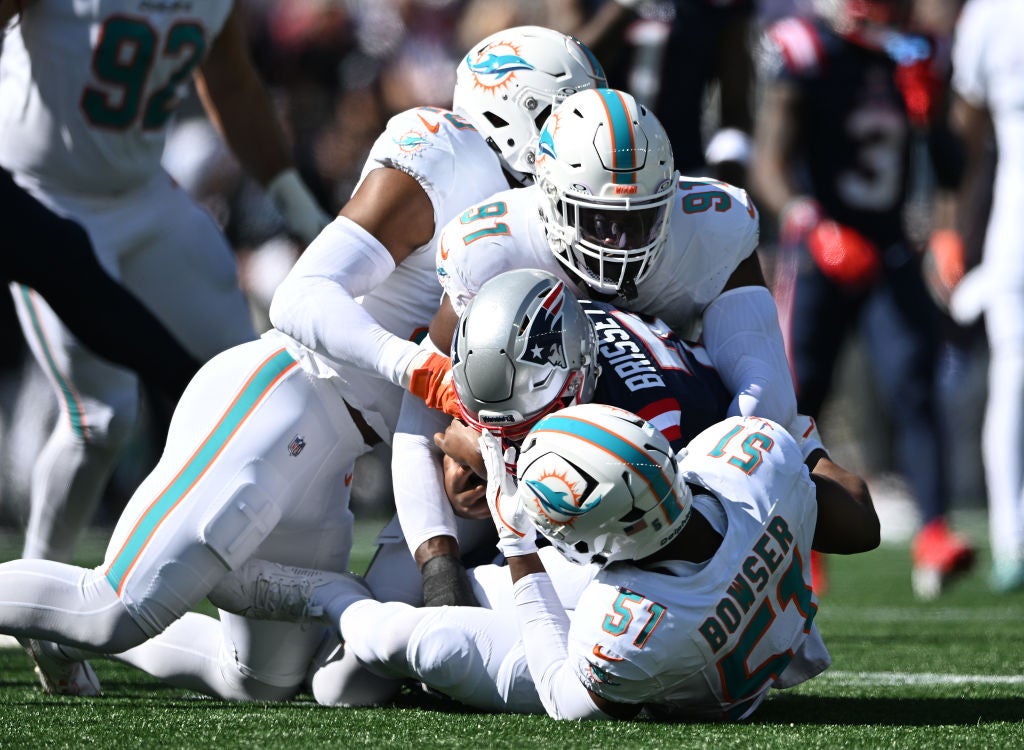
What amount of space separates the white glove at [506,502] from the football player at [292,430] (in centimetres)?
24

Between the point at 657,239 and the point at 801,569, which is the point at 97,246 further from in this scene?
the point at 801,569

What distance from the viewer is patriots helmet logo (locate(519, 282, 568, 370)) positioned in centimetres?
254

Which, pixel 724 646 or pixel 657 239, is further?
pixel 657 239

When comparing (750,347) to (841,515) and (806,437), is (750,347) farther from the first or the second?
(841,515)

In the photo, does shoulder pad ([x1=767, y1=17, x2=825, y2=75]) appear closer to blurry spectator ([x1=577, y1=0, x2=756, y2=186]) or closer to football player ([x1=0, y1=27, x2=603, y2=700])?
blurry spectator ([x1=577, y1=0, x2=756, y2=186])

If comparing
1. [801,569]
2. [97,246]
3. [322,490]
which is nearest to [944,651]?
[801,569]

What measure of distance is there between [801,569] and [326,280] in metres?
0.99

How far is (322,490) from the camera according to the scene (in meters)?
3.10

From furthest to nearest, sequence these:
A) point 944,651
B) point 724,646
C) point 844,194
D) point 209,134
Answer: point 209,134 → point 844,194 → point 944,651 → point 724,646

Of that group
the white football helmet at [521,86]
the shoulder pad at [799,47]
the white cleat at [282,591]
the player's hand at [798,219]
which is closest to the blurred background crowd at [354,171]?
the shoulder pad at [799,47]

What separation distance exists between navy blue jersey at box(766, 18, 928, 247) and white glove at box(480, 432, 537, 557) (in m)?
3.04

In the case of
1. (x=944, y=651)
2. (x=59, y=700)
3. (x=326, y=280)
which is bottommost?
(x=944, y=651)

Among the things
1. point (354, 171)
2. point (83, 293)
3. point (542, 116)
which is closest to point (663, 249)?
point (542, 116)

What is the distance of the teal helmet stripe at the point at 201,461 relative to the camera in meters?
2.89
